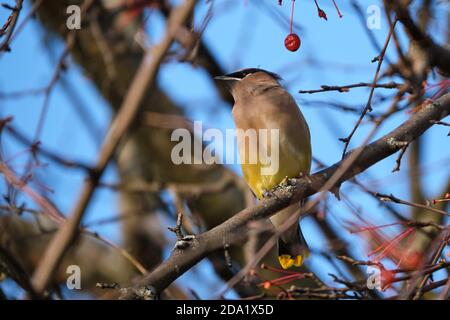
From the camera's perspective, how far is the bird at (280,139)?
178 inches

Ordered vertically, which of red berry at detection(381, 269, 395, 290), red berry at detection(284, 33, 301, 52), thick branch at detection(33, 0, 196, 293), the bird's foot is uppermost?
red berry at detection(284, 33, 301, 52)

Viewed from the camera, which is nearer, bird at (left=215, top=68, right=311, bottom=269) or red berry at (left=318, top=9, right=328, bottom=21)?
red berry at (left=318, top=9, right=328, bottom=21)

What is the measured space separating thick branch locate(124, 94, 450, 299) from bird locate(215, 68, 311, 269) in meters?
0.87

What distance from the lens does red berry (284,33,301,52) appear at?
3547 mm

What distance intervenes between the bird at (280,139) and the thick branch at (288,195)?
0.87 m

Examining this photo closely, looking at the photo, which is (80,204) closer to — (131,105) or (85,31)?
(131,105)

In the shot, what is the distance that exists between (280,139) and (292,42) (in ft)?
3.51

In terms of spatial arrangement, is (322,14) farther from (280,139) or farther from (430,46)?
(280,139)

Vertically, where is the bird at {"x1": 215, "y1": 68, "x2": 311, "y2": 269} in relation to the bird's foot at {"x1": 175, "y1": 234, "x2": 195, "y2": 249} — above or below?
above

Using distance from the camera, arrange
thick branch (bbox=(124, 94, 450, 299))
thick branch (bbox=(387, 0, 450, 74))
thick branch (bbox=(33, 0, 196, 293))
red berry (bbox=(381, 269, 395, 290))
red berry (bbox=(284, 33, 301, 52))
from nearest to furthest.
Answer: thick branch (bbox=(33, 0, 196, 293)), red berry (bbox=(381, 269, 395, 290)), thick branch (bbox=(124, 94, 450, 299)), thick branch (bbox=(387, 0, 450, 74)), red berry (bbox=(284, 33, 301, 52))

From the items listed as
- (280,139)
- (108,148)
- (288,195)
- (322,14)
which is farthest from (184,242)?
(280,139)

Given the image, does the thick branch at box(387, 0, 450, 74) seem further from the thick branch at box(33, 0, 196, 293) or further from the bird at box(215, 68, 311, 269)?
the bird at box(215, 68, 311, 269)

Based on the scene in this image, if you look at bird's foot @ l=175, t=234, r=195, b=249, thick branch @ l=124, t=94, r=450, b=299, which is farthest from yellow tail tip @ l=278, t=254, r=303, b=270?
bird's foot @ l=175, t=234, r=195, b=249

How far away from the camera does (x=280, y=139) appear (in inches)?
179
